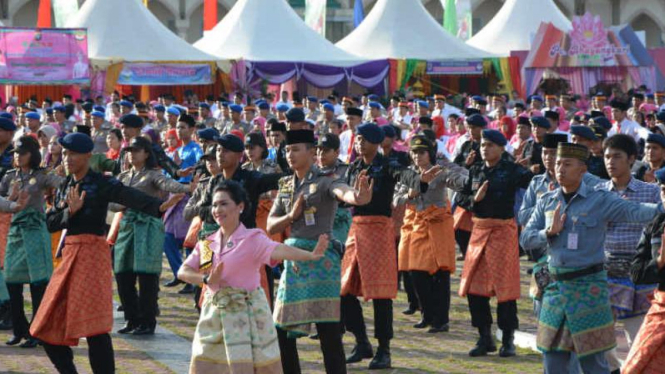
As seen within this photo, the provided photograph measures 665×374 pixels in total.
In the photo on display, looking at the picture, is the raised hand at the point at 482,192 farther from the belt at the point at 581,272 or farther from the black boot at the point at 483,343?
the belt at the point at 581,272

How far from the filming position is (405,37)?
124 ft

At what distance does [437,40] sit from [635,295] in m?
30.2

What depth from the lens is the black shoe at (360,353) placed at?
372 inches

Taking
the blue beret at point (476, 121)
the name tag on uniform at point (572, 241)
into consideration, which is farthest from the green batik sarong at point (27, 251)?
the name tag on uniform at point (572, 241)

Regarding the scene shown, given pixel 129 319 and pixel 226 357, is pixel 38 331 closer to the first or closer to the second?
pixel 226 357

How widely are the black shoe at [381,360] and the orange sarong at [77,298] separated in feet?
7.02

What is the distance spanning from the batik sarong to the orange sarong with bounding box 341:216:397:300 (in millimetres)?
2776

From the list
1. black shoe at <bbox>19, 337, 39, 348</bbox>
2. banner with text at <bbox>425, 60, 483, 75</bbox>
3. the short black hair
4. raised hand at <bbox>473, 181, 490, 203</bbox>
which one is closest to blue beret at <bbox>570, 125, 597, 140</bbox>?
raised hand at <bbox>473, 181, 490, 203</bbox>

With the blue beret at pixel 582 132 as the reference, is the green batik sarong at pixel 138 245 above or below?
below

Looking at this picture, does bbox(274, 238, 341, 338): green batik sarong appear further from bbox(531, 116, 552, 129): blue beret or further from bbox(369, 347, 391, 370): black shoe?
bbox(531, 116, 552, 129): blue beret

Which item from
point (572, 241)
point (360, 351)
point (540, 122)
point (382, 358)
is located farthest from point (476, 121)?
point (572, 241)

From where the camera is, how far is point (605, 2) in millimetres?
63500

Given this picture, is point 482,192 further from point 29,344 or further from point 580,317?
point 29,344

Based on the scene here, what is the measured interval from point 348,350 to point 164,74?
2417 cm
